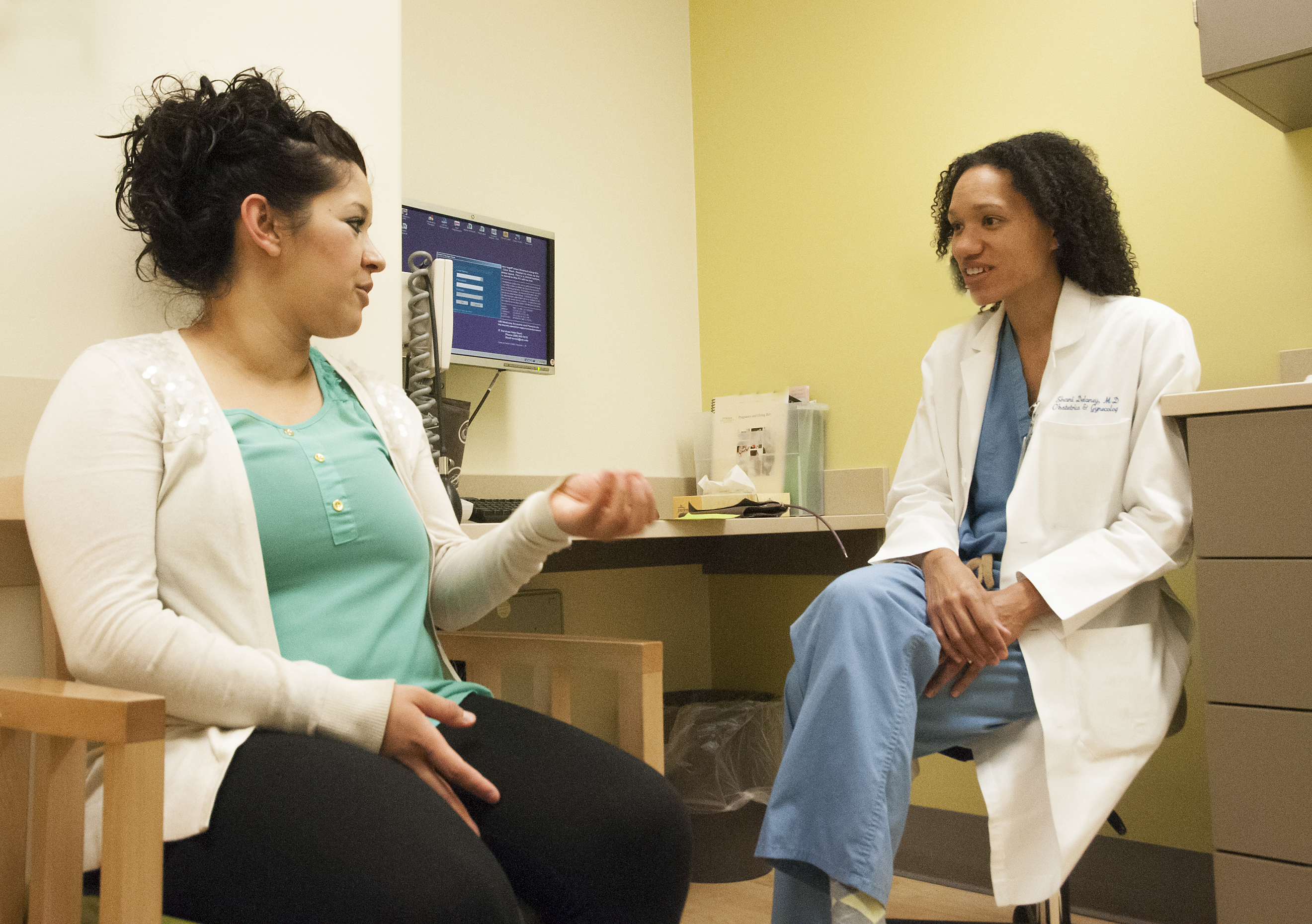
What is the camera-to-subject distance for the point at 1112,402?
62.0 inches

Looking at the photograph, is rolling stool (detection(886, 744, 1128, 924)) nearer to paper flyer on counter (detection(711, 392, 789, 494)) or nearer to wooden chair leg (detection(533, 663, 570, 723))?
wooden chair leg (detection(533, 663, 570, 723))

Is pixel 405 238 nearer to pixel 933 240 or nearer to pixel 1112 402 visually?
pixel 933 240

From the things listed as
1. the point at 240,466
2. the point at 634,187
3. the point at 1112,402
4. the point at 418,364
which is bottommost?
the point at 240,466

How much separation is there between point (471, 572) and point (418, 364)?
2.28ft


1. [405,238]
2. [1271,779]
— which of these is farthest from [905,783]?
[405,238]

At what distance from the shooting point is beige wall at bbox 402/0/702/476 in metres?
2.27

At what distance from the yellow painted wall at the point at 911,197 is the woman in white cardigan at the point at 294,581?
1432 millimetres

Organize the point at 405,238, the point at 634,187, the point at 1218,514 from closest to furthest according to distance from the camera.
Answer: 1. the point at 1218,514
2. the point at 405,238
3. the point at 634,187

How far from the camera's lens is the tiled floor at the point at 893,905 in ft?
6.34

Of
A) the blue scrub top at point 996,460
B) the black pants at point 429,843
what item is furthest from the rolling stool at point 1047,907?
the black pants at point 429,843

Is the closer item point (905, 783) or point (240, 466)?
point (240, 466)

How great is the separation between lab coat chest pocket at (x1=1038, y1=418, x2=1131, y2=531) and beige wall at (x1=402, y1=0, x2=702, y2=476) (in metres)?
1.20

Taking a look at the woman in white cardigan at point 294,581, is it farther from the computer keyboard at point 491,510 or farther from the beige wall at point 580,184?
the beige wall at point 580,184

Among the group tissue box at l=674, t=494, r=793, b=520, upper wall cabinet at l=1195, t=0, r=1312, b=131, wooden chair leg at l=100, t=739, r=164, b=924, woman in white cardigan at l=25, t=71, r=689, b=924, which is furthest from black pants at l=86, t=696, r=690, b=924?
upper wall cabinet at l=1195, t=0, r=1312, b=131
